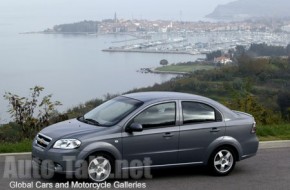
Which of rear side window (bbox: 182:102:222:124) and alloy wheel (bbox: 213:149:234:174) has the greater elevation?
rear side window (bbox: 182:102:222:124)

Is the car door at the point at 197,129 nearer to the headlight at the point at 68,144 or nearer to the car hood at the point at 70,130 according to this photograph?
the car hood at the point at 70,130

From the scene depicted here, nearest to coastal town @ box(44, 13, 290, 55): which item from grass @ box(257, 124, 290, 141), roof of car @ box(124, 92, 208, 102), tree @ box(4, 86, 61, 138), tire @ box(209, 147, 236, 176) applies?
grass @ box(257, 124, 290, 141)

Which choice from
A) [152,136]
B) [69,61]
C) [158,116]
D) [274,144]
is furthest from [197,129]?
[69,61]

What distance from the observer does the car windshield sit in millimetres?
7578

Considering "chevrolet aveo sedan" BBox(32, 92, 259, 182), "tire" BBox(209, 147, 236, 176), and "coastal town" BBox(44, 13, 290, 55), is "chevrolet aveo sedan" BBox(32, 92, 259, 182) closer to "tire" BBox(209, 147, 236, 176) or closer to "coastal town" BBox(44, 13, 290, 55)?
"tire" BBox(209, 147, 236, 176)

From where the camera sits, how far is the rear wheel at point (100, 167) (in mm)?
7141

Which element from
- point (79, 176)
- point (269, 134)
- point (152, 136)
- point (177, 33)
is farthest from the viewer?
point (177, 33)

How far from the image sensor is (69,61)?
90125mm

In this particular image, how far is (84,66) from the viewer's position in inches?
3371

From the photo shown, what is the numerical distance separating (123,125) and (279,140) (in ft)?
15.0

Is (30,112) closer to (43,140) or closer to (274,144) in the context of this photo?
(43,140)

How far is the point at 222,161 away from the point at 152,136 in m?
1.24

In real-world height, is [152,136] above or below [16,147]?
above

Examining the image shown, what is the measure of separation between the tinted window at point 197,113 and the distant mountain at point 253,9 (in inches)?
4817
